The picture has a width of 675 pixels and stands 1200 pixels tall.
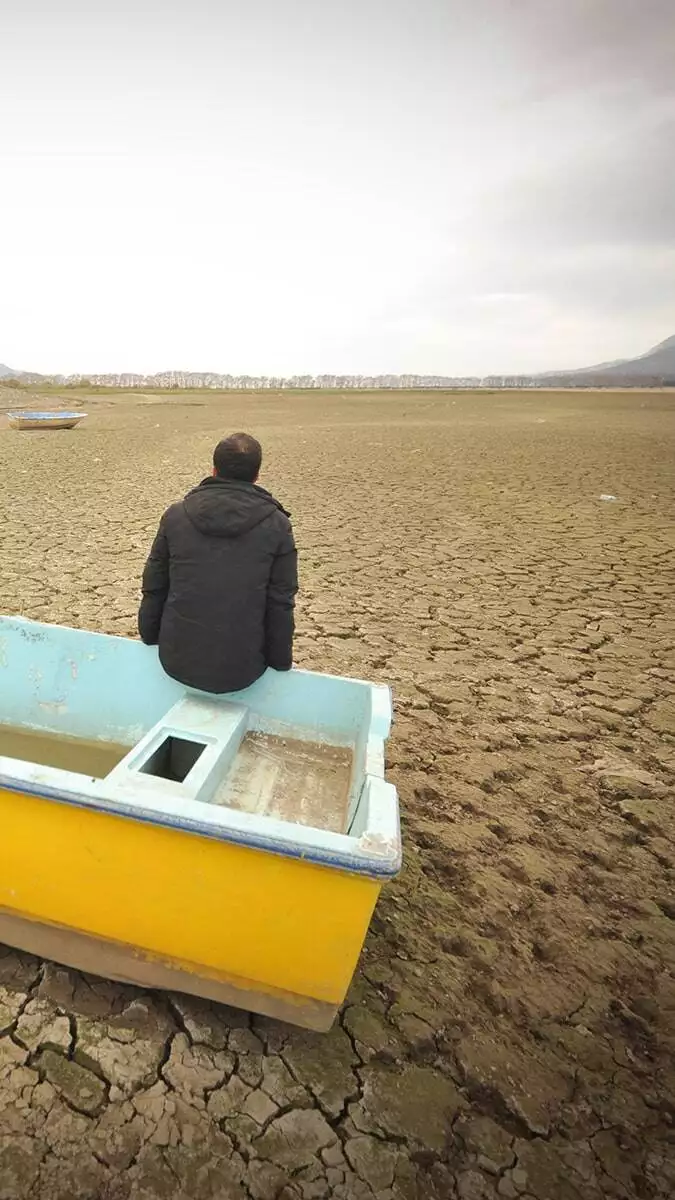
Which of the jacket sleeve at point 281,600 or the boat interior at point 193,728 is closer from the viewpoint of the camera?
the boat interior at point 193,728

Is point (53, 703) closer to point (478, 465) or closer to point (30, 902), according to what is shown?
point (30, 902)

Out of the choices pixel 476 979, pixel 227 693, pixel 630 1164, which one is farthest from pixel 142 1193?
pixel 227 693

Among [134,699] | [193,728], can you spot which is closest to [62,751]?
[134,699]

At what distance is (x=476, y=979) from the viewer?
1939mm

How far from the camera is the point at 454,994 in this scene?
6.20 ft

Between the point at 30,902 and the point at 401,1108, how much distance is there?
3.97 ft

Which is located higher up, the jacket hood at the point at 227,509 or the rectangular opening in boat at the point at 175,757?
the jacket hood at the point at 227,509

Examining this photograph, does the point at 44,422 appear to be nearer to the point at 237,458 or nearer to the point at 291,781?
the point at 237,458

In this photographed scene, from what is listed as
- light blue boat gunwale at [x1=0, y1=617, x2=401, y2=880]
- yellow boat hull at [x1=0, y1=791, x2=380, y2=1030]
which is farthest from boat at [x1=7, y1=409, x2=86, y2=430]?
yellow boat hull at [x1=0, y1=791, x2=380, y2=1030]

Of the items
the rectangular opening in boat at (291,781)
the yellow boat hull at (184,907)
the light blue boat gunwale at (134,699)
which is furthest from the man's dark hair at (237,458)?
the yellow boat hull at (184,907)

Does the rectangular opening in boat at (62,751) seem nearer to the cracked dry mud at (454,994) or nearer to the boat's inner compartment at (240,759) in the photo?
the boat's inner compartment at (240,759)

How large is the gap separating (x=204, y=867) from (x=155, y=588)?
3.72 feet

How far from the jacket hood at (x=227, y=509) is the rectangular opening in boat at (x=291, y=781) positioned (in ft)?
3.04

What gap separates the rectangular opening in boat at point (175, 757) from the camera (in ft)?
7.10
